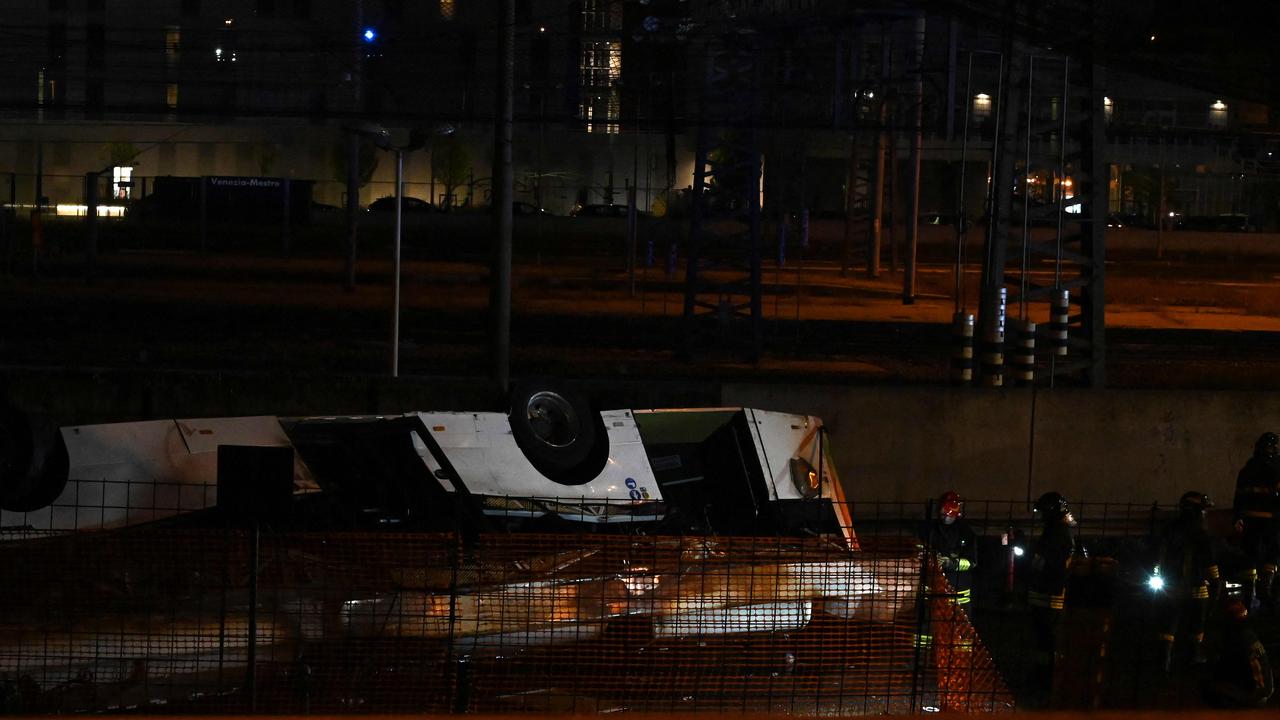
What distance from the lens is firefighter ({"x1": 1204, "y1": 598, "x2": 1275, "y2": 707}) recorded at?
732 cm

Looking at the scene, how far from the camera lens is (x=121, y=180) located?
2647cm

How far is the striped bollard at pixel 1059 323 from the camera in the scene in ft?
52.9

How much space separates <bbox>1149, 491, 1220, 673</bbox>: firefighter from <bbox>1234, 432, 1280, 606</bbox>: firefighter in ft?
4.60

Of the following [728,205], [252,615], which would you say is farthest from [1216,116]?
[252,615]

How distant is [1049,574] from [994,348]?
23.0 feet

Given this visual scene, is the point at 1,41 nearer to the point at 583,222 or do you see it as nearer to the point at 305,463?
the point at 583,222

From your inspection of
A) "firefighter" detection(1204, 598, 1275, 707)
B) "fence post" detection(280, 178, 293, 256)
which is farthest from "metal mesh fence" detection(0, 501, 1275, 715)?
"fence post" detection(280, 178, 293, 256)

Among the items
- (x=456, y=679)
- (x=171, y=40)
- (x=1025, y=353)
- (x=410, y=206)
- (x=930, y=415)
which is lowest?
(x=456, y=679)

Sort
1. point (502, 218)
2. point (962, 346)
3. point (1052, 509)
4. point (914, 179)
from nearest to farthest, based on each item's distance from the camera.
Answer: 1. point (1052, 509)
2. point (502, 218)
3. point (962, 346)
4. point (914, 179)

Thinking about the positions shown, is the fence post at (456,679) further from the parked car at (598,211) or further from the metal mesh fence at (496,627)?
the parked car at (598,211)

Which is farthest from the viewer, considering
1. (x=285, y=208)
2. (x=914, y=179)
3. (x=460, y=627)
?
(x=285, y=208)

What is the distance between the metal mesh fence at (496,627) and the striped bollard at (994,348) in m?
8.13

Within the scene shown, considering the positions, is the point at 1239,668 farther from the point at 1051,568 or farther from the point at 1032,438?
the point at 1032,438

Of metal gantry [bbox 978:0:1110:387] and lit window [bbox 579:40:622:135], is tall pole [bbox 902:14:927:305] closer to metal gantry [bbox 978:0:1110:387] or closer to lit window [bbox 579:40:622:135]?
lit window [bbox 579:40:622:135]
